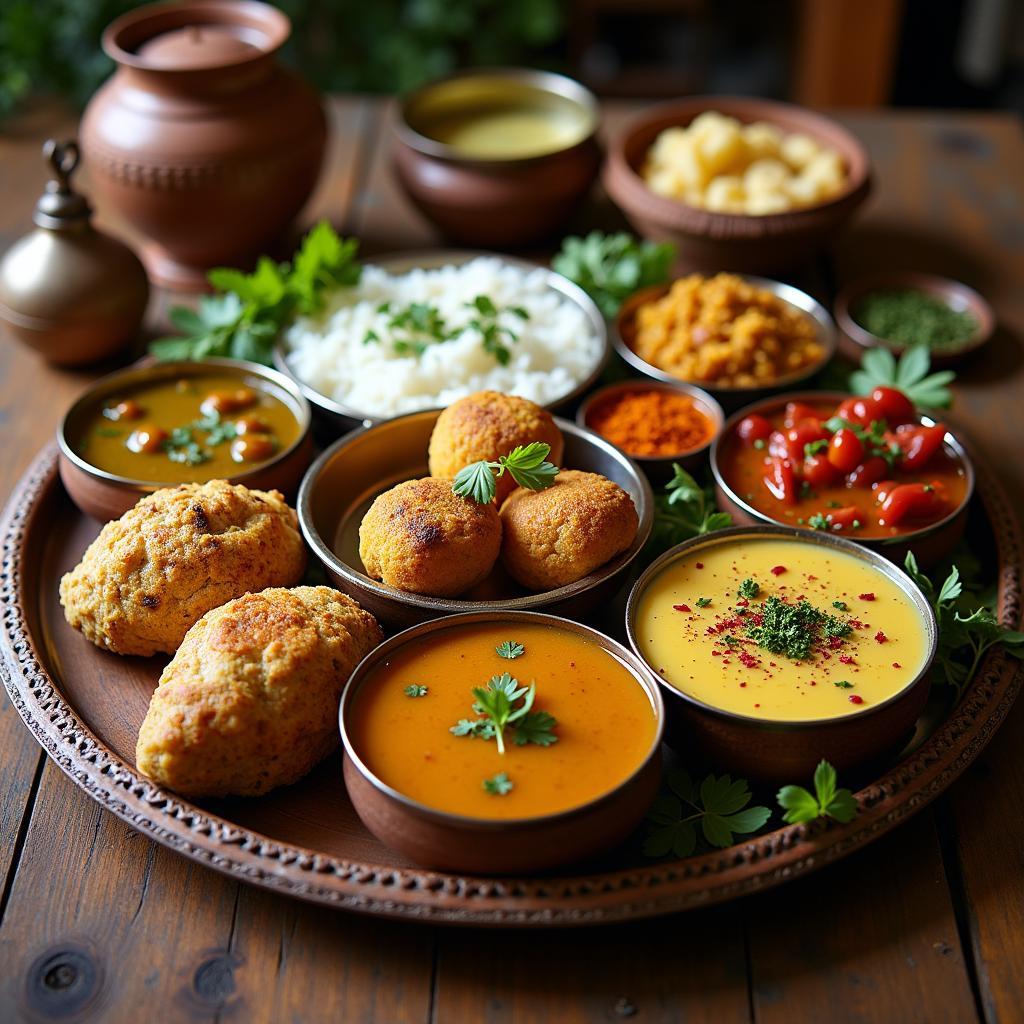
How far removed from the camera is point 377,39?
5949 millimetres

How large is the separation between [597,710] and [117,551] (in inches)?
40.6

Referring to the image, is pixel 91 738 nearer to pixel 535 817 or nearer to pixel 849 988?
pixel 535 817

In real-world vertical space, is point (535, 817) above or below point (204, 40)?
below

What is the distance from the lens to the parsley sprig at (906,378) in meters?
3.03

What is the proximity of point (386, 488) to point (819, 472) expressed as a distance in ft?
3.34

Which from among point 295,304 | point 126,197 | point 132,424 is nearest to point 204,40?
point 126,197

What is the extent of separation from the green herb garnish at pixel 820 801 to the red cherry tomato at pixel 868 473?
93cm

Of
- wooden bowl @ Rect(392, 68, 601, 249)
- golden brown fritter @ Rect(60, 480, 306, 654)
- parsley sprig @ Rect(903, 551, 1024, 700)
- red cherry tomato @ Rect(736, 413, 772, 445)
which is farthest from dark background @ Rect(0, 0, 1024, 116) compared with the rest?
parsley sprig @ Rect(903, 551, 1024, 700)

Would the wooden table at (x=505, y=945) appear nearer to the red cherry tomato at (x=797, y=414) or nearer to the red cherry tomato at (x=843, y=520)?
the red cherry tomato at (x=843, y=520)

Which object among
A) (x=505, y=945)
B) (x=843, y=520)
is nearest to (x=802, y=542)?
(x=843, y=520)

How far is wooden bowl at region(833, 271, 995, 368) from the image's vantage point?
337cm

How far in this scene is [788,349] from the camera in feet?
10.4

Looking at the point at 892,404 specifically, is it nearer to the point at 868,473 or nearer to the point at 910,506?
the point at 868,473

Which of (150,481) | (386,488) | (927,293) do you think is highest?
(150,481)
